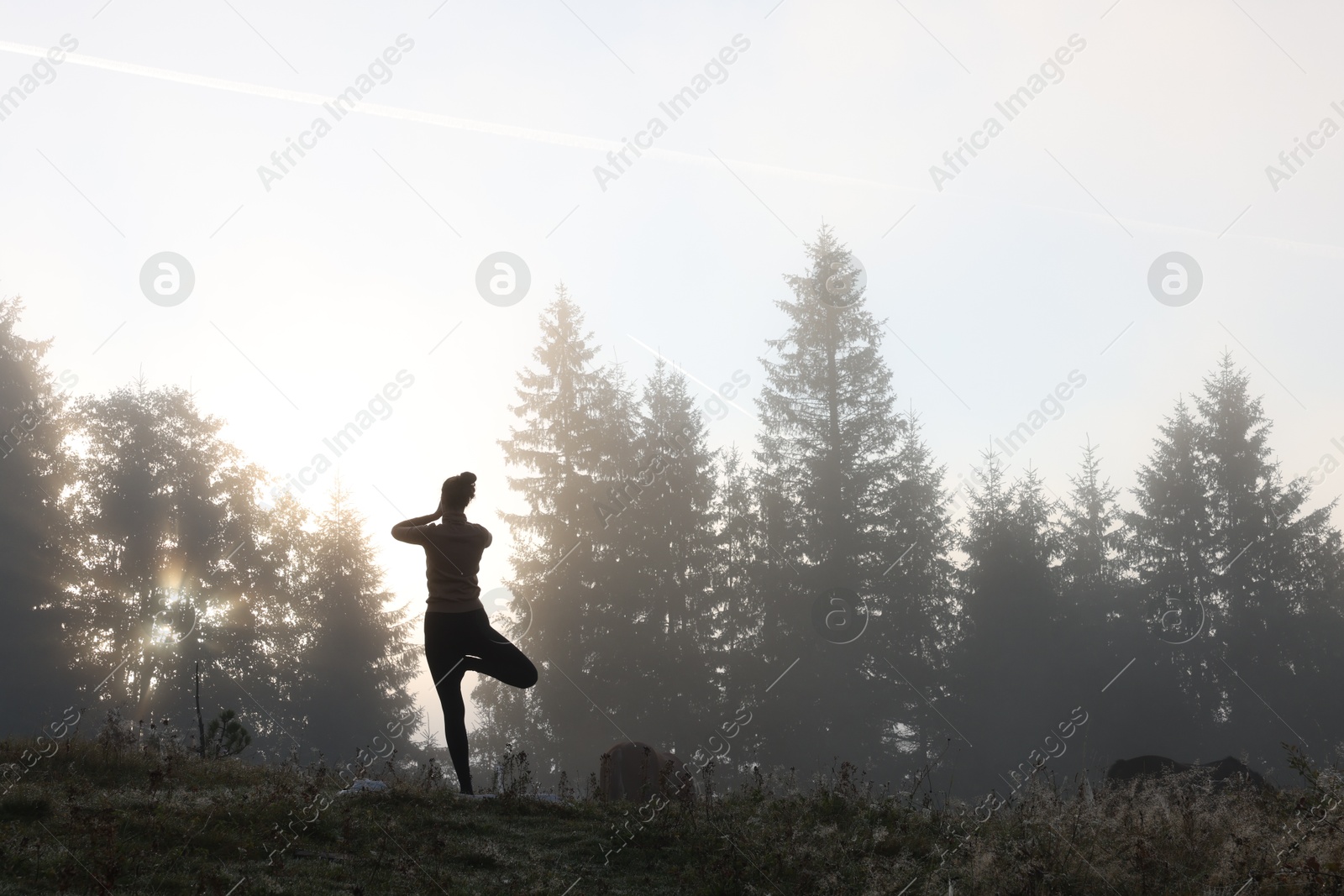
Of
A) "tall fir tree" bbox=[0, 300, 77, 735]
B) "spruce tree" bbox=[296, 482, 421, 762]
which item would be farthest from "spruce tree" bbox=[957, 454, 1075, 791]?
"tall fir tree" bbox=[0, 300, 77, 735]

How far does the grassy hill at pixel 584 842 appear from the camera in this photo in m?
4.93

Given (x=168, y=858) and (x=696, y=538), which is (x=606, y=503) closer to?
(x=696, y=538)

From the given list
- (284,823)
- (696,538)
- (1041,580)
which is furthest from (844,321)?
(284,823)

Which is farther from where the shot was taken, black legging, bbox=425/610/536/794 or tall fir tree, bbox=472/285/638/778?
tall fir tree, bbox=472/285/638/778

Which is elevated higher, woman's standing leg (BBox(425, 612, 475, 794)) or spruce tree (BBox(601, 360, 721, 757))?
spruce tree (BBox(601, 360, 721, 757))

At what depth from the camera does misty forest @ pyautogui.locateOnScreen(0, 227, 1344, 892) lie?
27.2 meters

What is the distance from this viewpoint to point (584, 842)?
6.32m

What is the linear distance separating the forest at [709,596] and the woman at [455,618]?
66.2 feet

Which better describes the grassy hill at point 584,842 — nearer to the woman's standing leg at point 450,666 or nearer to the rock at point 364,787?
the rock at point 364,787

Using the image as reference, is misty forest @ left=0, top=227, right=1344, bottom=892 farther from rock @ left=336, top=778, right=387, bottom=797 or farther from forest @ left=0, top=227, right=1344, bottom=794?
rock @ left=336, top=778, right=387, bottom=797

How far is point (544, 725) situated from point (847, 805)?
2079 centimetres

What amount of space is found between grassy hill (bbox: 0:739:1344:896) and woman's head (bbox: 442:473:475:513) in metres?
2.52

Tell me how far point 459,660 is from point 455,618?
0.39 metres

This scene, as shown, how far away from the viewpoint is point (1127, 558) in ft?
113
